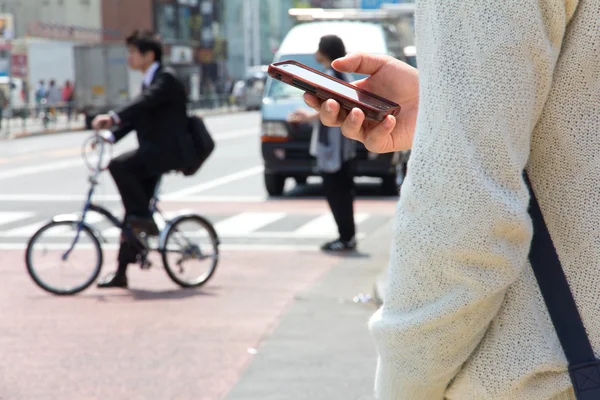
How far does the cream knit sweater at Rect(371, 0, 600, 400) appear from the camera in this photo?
1420 mm

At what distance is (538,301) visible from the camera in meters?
1.49

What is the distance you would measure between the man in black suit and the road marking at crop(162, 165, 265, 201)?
763 centimetres

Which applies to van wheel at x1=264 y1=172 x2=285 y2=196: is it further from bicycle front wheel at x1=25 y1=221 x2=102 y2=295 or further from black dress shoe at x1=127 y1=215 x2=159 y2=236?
bicycle front wheel at x1=25 y1=221 x2=102 y2=295

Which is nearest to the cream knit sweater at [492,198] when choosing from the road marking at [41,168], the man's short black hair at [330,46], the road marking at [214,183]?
the man's short black hair at [330,46]

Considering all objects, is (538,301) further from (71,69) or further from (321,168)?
(71,69)

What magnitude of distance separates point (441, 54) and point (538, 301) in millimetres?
346

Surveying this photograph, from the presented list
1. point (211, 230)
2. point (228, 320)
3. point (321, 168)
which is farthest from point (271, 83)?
point (228, 320)

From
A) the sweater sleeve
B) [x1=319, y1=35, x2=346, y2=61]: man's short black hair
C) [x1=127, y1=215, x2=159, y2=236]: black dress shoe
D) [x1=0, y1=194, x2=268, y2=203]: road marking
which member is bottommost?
[x1=0, y1=194, x2=268, y2=203]: road marking

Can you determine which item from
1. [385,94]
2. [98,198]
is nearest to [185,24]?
[98,198]

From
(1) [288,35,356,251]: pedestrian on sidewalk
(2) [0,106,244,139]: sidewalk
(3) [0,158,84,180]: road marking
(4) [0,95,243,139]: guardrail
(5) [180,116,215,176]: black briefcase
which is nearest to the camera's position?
(5) [180,116,215,176]: black briefcase

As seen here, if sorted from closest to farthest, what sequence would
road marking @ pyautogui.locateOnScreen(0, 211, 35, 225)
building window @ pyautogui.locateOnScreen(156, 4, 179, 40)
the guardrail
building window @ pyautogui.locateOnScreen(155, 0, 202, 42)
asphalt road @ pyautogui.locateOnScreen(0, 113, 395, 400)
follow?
asphalt road @ pyautogui.locateOnScreen(0, 113, 395, 400) → road marking @ pyautogui.locateOnScreen(0, 211, 35, 225) → the guardrail → building window @ pyautogui.locateOnScreen(156, 4, 179, 40) → building window @ pyautogui.locateOnScreen(155, 0, 202, 42)

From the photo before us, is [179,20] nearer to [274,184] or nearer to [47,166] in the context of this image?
[47,166]

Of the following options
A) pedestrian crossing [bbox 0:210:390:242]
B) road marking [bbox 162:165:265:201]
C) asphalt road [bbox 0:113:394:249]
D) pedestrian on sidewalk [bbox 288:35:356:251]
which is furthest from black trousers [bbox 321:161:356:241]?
road marking [bbox 162:165:265:201]

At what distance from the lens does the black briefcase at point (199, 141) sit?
8.48 metres
